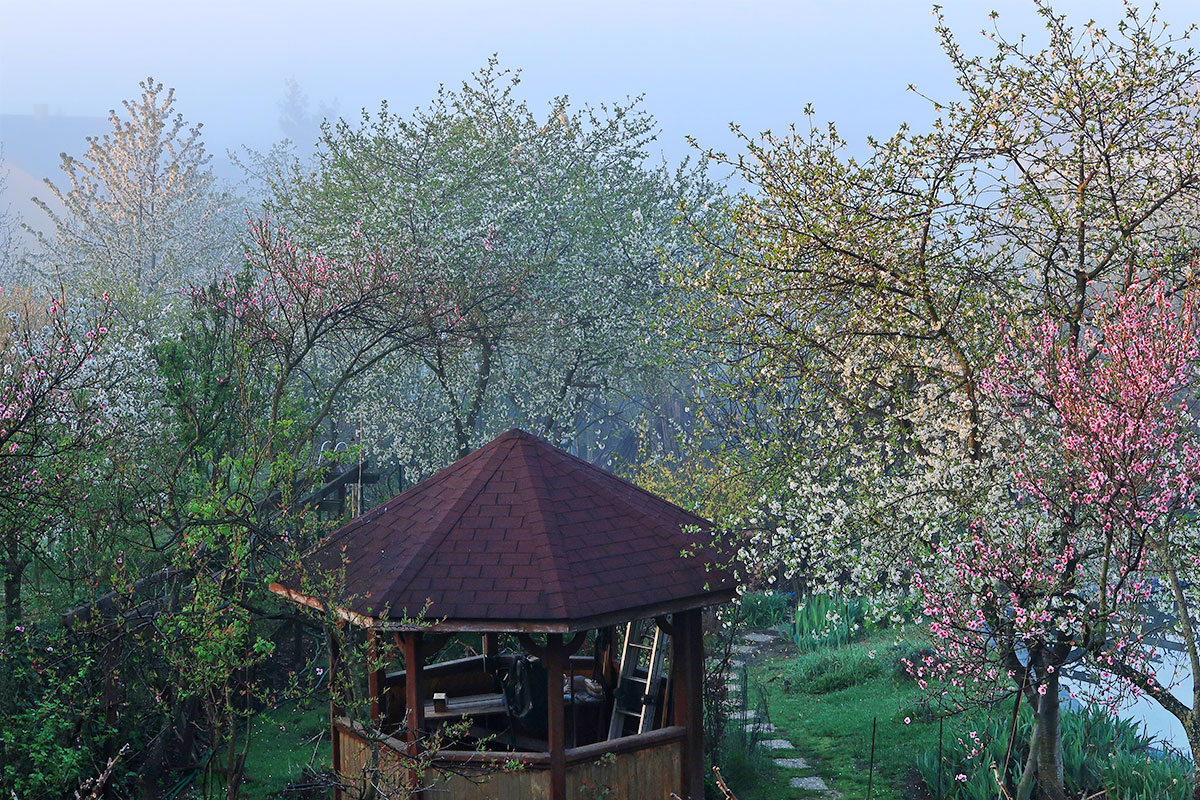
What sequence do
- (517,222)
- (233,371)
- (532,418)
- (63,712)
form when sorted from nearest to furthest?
1. (63,712)
2. (233,371)
3. (517,222)
4. (532,418)

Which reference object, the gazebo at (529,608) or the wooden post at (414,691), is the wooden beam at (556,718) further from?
the wooden post at (414,691)

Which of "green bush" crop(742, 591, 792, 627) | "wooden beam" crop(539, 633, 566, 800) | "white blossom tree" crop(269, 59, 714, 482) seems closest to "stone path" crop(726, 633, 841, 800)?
"wooden beam" crop(539, 633, 566, 800)

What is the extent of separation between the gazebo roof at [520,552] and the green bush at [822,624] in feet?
26.4

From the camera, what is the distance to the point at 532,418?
25.8m

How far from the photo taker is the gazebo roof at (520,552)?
8.87 meters

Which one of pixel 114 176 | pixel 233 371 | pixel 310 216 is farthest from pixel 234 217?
pixel 233 371

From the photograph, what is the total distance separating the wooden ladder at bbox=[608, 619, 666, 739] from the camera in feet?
35.2

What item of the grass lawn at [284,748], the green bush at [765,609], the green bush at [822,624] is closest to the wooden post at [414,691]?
the grass lawn at [284,748]

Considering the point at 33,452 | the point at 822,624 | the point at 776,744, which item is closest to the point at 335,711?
the point at 33,452

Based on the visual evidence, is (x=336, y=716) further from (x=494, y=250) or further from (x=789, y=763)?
(x=494, y=250)

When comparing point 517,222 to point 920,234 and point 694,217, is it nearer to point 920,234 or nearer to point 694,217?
point 694,217

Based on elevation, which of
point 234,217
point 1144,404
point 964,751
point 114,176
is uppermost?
point 234,217

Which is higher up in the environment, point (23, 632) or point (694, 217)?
point (694, 217)

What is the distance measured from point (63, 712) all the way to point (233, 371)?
14.7 ft
